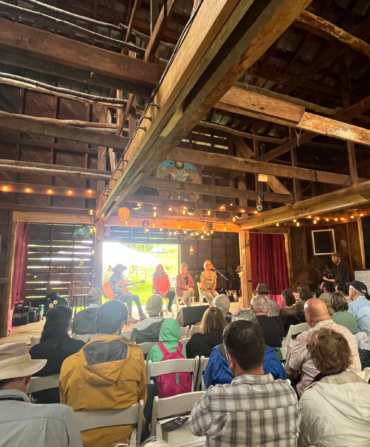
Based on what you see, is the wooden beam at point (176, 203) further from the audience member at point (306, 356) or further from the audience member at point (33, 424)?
the audience member at point (33, 424)

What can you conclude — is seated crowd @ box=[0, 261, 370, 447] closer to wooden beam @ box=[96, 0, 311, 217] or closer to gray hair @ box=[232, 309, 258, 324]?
gray hair @ box=[232, 309, 258, 324]

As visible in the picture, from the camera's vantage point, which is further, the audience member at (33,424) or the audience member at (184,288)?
the audience member at (184,288)

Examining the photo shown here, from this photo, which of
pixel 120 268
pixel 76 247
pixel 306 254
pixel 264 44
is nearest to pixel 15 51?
pixel 264 44

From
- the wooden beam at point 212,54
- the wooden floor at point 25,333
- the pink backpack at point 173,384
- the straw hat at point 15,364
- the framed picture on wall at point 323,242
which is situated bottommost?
the wooden floor at point 25,333

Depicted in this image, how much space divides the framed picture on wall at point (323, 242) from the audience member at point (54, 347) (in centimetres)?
1031

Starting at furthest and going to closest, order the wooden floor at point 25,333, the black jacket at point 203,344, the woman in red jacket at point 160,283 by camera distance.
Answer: the woman in red jacket at point 160,283 < the wooden floor at point 25,333 < the black jacket at point 203,344

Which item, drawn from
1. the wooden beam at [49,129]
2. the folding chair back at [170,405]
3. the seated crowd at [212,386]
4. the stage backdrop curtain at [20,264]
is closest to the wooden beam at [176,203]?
the wooden beam at [49,129]

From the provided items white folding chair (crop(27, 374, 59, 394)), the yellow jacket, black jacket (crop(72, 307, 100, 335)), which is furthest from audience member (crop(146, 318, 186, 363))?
black jacket (crop(72, 307, 100, 335))

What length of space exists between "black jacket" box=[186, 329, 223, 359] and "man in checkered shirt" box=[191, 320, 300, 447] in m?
1.36

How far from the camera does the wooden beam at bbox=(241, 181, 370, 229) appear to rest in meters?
5.05

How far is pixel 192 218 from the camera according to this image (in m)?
8.26

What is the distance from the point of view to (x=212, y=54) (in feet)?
4.88

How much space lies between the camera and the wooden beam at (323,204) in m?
5.05

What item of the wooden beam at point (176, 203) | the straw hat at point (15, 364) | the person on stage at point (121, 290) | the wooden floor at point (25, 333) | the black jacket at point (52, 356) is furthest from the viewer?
the person on stage at point (121, 290)
